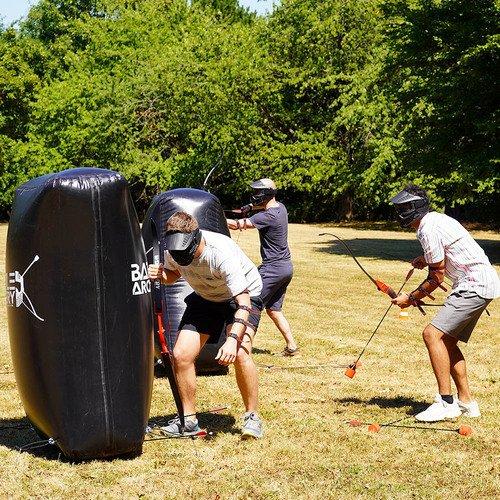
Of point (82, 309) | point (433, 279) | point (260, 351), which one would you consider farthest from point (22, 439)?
point (260, 351)

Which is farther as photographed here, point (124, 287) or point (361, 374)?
Result: point (361, 374)

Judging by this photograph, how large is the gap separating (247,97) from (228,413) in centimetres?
3754

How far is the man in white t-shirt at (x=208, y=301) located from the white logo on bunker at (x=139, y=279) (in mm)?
258

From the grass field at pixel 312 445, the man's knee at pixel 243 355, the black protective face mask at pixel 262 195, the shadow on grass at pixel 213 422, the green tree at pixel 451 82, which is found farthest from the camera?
the green tree at pixel 451 82

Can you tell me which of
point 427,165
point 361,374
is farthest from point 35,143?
point 361,374

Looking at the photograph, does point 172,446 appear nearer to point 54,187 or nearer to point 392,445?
point 392,445

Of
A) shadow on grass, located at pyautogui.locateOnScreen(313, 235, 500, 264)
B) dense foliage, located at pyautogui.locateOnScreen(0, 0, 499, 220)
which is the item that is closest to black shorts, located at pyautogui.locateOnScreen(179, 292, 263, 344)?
shadow on grass, located at pyautogui.locateOnScreen(313, 235, 500, 264)

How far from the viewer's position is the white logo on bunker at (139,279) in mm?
6773

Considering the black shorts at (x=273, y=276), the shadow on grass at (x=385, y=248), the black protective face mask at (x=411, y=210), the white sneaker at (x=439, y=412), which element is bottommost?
the shadow on grass at (x=385, y=248)

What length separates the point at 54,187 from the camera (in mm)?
6527

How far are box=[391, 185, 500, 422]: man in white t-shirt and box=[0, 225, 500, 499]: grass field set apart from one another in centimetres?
44

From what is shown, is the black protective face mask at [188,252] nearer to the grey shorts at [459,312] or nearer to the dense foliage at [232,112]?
the grey shorts at [459,312]

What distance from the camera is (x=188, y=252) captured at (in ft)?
22.8

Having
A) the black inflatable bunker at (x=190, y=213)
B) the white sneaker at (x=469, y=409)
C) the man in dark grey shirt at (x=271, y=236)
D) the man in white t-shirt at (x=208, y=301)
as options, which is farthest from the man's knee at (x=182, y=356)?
the man in dark grey shirt at (x=271, y=236)
